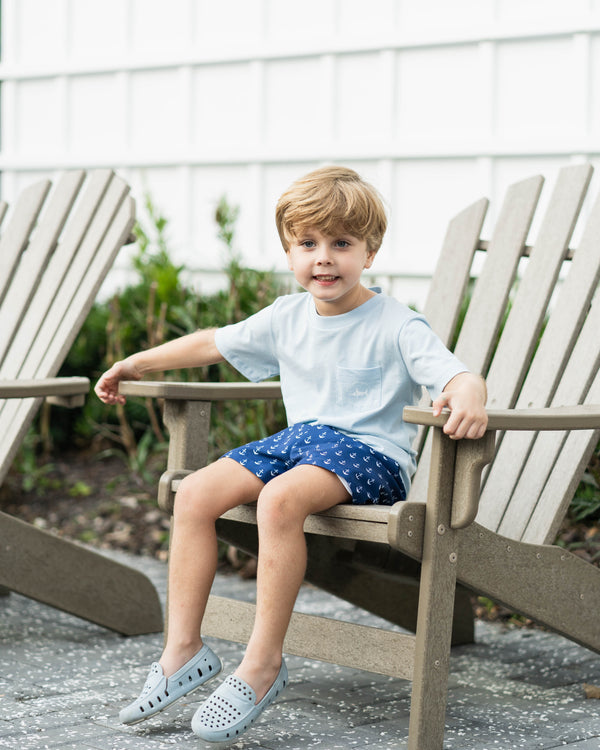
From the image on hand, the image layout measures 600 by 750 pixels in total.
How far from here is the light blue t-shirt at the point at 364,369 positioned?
9.17ft

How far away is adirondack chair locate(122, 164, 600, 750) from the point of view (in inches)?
101

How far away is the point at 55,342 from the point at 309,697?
1339mm

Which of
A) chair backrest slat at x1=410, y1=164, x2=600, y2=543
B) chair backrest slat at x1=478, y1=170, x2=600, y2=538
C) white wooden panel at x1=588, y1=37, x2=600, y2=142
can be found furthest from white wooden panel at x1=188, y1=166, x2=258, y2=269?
chair backrest slat at x1=478, y1=170, x2=600, y2=538

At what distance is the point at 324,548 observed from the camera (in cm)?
317

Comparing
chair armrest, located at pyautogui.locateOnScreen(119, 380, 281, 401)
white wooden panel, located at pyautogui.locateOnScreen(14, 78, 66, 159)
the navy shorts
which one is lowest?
the navy shorts

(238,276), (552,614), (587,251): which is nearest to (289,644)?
(552,614)

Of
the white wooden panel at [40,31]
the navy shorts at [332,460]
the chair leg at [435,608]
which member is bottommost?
the chair leg at [435,608]

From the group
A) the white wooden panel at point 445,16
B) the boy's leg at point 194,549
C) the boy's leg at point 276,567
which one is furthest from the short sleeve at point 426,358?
the white wooden panel at point 445,16

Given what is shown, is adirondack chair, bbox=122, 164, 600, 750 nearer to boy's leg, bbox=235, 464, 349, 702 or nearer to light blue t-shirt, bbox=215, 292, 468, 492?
boy's leg, bbox=235, 464, 349, 702

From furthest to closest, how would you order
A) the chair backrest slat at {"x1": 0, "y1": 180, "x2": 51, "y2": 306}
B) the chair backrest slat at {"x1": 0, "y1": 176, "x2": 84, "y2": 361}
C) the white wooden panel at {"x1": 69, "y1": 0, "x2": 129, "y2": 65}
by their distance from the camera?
the white wooden panel at {"x1": 69, "y1": 0, "x2": 129, "y2": 65}, the chair backrest slat at {"x1": 0, "y1": 180, "x2": 51, "y2": 306}, the chair backrest slat at {"x1": 0, "y1": 176, "x2": 84, "y2": 361}

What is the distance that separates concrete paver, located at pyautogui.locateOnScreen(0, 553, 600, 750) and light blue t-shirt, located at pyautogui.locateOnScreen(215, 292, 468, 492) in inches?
23.3

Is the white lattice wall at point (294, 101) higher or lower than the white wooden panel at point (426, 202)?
higher

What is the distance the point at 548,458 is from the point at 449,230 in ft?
2.70

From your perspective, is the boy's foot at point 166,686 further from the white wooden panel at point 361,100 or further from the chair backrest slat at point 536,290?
the white wooden panel at point 361,100
